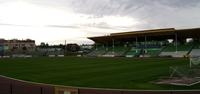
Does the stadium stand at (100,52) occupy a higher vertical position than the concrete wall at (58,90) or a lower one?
higher

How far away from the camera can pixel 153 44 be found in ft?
251

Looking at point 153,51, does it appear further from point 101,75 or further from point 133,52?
point 101,75

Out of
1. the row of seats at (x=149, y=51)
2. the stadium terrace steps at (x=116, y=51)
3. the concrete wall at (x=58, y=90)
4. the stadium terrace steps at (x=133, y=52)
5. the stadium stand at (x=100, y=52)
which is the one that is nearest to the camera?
the concrete wall at (x=58, y=90)

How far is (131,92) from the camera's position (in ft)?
56.4

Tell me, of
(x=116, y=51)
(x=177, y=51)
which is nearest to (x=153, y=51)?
(x=177, y=51)

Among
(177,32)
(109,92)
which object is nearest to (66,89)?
(109,92)

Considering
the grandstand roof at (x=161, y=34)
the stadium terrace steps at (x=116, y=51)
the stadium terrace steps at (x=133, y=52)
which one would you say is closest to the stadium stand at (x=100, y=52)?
the stadium terrace steps at (x=116, y=51)

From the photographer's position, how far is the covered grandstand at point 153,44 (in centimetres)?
6366

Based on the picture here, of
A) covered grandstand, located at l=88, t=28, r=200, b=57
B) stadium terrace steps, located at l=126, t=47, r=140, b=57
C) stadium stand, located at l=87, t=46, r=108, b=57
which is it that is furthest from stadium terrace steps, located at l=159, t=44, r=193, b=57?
stadium stand, located at l=87, t=46, r=108, b=57

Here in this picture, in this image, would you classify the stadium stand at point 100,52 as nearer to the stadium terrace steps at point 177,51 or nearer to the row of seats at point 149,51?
the row of seats at point 149,51

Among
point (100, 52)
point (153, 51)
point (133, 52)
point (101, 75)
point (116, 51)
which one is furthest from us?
point (100, 52)

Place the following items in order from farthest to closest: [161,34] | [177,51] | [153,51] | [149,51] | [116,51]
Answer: [116,51] → [149,51] → [153,51] → [161,34] → [177,51]

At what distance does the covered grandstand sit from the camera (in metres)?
63.7

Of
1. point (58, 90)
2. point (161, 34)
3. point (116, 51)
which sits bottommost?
point (58, 90)
